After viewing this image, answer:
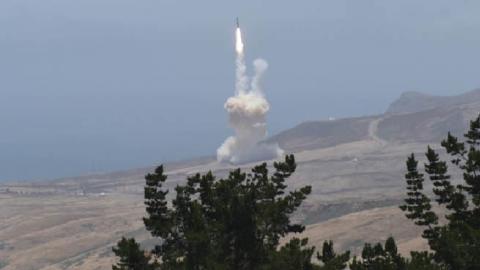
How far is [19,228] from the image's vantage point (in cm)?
18962

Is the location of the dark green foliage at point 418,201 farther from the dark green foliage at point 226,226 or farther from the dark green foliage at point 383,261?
the dark green foliage at point 226,226

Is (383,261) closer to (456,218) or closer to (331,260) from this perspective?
(331,260)

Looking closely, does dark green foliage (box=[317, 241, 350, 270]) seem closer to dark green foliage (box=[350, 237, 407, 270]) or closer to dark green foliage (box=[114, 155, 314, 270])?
dark green foliage (box=[350, 237, 407, 270])

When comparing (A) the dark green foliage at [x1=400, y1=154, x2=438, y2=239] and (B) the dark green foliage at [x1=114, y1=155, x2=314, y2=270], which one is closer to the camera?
(B) the dark green foliage at [x1=114, y1=155, x2=314, y2=270]

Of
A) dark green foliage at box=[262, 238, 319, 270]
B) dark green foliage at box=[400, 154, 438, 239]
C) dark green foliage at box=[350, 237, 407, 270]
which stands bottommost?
dark green foliage at box=[350, 237, 407, 270]

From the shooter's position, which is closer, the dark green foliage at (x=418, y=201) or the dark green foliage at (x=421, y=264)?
the dark green foliage at (x=421, y=264)

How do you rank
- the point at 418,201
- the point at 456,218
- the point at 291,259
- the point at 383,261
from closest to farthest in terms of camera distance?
the point at 291,259 < the point at 383,261 < the point at 456,218 < the point at 418,201

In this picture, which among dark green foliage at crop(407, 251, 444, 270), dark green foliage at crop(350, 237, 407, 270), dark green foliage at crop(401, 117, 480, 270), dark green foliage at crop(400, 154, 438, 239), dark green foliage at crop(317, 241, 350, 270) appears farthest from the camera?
dark green foliage at crop(400, 154, 438, 239)

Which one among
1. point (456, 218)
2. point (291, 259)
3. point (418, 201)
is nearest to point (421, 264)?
point (291, 259)

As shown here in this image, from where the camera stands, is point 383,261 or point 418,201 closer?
point 383,261

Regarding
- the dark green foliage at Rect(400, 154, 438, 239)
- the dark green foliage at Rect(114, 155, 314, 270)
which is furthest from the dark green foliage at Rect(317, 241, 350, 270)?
the dark green foliage at Rect(400, 154, 438, 239)

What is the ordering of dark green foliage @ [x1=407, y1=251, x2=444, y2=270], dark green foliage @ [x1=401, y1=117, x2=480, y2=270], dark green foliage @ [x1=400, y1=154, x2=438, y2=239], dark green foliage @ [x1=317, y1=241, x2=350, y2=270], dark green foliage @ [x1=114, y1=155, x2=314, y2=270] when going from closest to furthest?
dark green foliage @ [x1=407, y1=251, x2=444, y2=270] → dark green foliage @ [x1=401, y1=117, x2=480, y2=270] → dark green foliage @ [x1=317, y1=241, x2=350, y2=270] → dark green foliage @ [x1=114, y1=155, x2=314, y2=270] → dark green foliage @ [x1=400, y1=154, x2=438, y2=239]

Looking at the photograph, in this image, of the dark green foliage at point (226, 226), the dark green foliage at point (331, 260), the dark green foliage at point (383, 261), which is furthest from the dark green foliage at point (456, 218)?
the dark green foliage at point (226, 226)

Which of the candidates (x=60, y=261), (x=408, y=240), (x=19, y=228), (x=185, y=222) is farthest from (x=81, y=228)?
(x=185, y=222)
